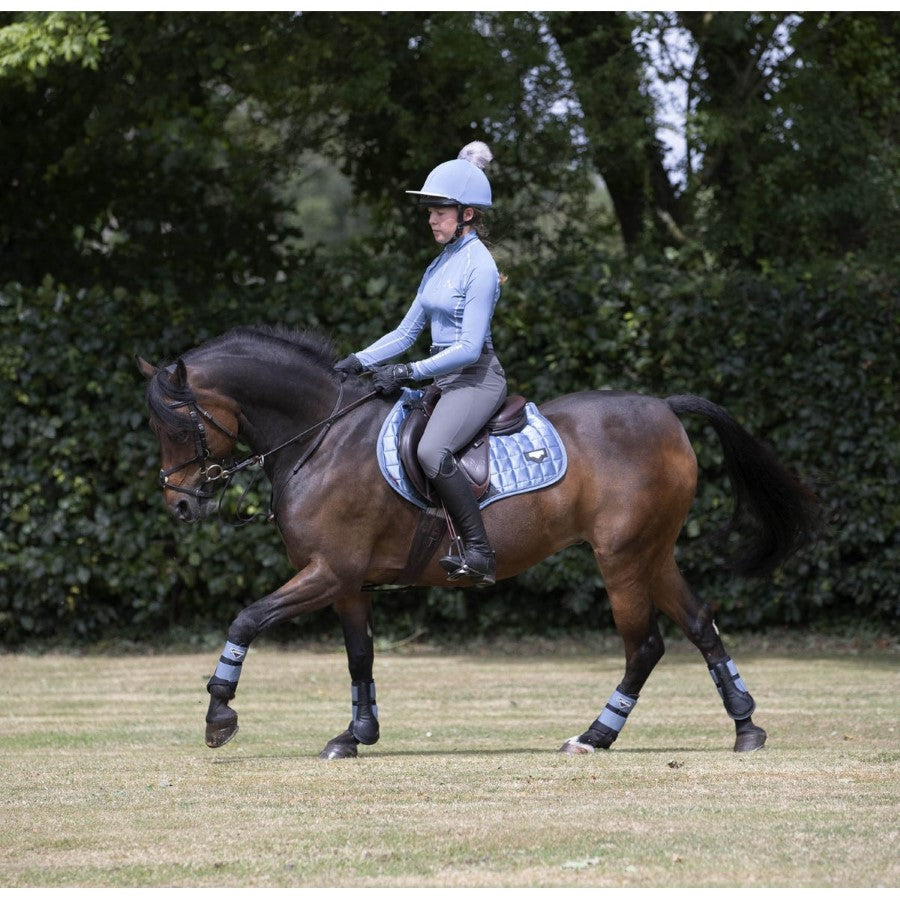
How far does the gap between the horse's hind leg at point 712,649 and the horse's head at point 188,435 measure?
2308 millimetres

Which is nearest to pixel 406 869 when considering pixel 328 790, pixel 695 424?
pixel 328 790

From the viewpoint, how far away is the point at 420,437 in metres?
7.26

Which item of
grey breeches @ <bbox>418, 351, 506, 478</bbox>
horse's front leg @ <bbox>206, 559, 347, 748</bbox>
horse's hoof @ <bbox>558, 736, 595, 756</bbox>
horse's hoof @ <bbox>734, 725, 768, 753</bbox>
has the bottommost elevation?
horse's hoof @ <bbox>558, 736, 595, 756</bbox>

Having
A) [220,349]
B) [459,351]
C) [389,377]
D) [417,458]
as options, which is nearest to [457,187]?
[459,351]

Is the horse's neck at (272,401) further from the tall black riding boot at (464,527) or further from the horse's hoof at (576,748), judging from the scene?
the horse's hoof at (576,748)

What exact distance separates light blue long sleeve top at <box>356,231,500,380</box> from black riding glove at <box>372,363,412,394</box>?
0.10 m

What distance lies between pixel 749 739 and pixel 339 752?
2.02m

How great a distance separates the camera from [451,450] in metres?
7.17

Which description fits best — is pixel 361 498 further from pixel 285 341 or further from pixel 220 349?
pixel 220 349

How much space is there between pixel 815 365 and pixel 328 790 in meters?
7.44

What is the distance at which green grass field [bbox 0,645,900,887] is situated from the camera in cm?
482

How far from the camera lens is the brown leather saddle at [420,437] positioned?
7.26 meters

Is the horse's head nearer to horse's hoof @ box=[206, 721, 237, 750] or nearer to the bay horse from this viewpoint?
the bay horse

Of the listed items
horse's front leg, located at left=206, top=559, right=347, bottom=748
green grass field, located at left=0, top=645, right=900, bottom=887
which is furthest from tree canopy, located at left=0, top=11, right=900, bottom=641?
horse's front leg, located at left=206, top=559, right=347, bottom=748
